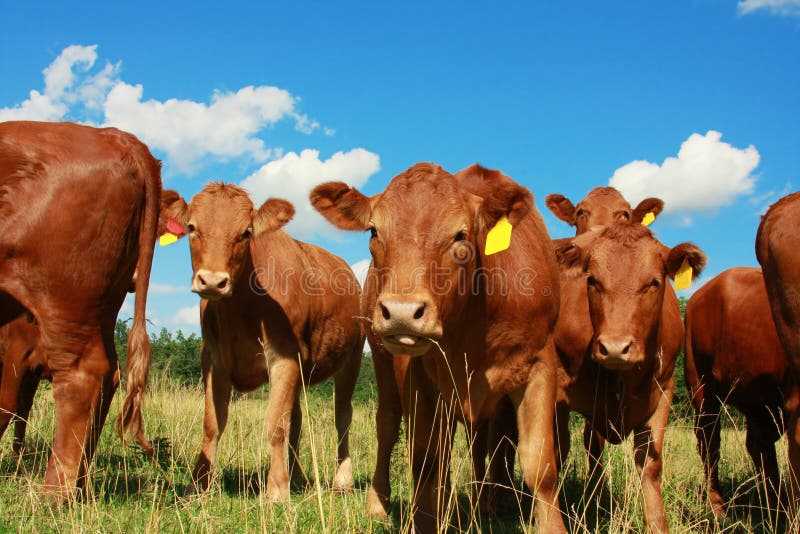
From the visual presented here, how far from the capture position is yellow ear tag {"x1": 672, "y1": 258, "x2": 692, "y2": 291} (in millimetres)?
5555

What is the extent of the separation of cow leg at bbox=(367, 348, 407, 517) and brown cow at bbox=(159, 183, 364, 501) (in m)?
0.75

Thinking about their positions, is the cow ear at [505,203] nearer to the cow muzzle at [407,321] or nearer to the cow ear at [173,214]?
the cow muzzle at [407,321]

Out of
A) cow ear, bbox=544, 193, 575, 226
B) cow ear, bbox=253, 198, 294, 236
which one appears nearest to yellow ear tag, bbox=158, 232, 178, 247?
cow ear, bbox=253, 198, 294, 236

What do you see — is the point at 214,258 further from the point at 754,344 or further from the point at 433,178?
the point at 754,344

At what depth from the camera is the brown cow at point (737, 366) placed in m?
6.55

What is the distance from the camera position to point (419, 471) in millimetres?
4707

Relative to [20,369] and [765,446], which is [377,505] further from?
[765,446]

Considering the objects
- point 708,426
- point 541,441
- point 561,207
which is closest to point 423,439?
point 541,441

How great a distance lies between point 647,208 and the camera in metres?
9.77

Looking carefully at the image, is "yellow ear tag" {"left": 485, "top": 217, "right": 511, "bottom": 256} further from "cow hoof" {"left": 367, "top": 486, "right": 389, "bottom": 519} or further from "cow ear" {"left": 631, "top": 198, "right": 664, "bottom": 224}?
"cow ear" {"left": 631, "top": 198, "right": 664, "bottom": 224}

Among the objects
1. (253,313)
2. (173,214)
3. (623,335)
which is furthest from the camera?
(173,214)

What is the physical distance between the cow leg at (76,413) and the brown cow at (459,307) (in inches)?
66.9

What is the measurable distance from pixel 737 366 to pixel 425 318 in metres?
4.65

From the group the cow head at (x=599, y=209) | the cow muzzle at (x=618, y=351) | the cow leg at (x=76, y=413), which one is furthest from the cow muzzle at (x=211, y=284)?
the cow head at (x=599, y=209)
